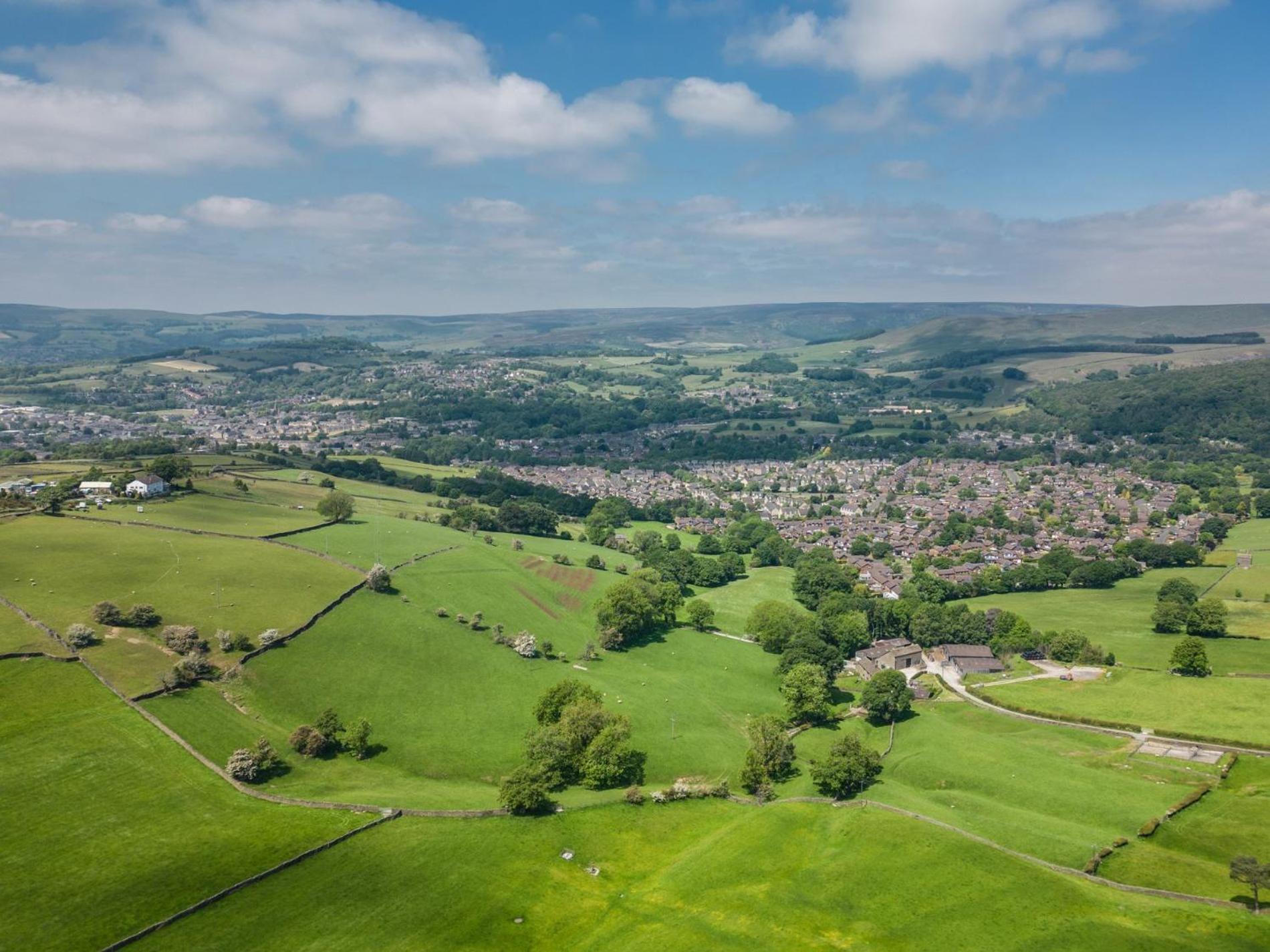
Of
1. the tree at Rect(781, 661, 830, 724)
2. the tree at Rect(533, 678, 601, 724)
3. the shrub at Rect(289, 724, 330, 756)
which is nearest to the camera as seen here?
the shrub at Rect(289, 724, 330, 756)

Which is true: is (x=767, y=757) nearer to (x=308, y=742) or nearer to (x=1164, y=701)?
(x=308, y=742)

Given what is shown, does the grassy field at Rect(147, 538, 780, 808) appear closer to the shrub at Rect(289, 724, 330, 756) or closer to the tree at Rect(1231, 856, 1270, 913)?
the shrub at Rect(289, 724, 330, 756)

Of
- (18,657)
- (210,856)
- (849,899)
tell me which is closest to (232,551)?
(18,657)

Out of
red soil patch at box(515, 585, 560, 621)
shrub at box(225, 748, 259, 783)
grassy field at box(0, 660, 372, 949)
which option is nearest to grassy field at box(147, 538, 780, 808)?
red soil patch at box(515, 585, 560, 621)

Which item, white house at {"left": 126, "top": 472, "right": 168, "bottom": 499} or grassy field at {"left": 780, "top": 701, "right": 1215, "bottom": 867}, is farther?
white house at {"left": 126, "top": 472, "right": 168, "bottom": 499}

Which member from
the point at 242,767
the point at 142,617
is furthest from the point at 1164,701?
the point at 142,617

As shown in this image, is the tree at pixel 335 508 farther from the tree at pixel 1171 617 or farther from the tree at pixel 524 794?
the tree at pixel 1171 617

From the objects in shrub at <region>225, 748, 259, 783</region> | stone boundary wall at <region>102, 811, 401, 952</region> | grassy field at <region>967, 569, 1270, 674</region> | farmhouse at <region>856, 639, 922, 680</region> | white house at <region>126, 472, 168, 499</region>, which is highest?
white house at <region>126, 472, 168, 499</region>

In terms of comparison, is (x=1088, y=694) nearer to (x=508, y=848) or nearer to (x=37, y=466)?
(x=508, y=848)
